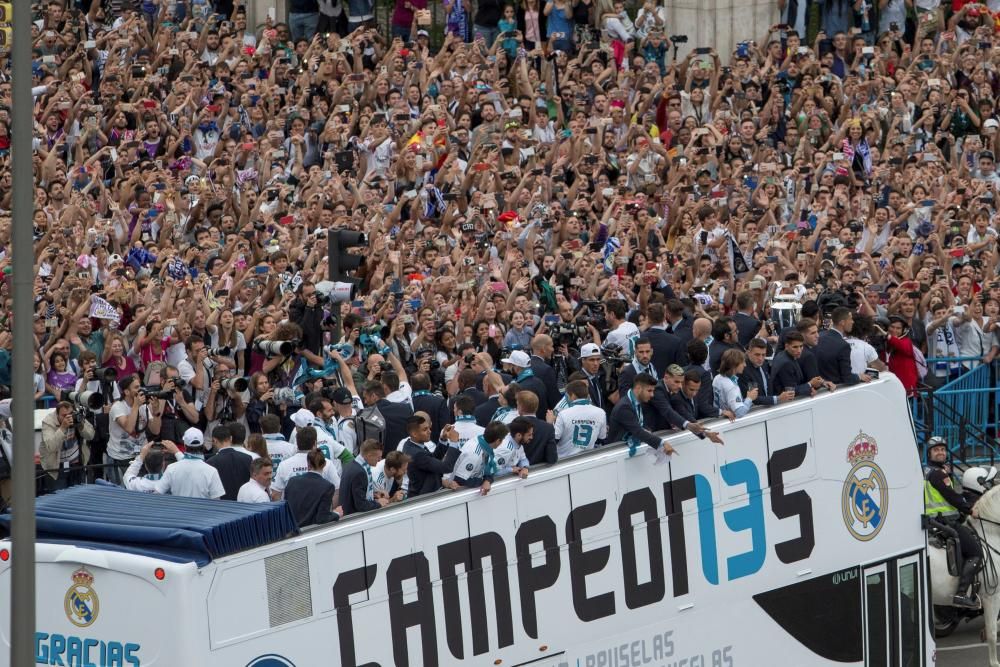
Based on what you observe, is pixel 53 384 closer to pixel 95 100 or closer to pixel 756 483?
pixel 756 483

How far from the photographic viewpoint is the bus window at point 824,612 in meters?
14.6

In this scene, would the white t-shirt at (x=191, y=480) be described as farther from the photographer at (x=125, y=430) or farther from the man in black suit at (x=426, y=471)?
the photographer at (x=125, y=430)

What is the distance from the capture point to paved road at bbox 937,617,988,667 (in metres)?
17.5

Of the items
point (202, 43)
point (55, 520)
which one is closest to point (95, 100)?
point (202, 43)

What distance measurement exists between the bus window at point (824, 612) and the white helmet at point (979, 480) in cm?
340

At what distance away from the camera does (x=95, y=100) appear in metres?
26.0

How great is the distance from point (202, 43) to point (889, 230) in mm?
9849

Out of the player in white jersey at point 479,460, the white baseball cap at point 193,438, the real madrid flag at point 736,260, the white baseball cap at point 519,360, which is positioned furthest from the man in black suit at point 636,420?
the real madrid flag at point 736,260

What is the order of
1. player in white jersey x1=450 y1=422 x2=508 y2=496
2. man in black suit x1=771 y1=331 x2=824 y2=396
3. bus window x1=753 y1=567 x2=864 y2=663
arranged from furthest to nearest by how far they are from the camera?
man in black suit x1=771 y1=331 x2=824 y2=396 → bus window x1=753 y1=567 x2=864 y2=663 → player in white jersey x1=450 y1=422 x2=508 y2=496

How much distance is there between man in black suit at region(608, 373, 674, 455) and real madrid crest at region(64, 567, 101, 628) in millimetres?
3896

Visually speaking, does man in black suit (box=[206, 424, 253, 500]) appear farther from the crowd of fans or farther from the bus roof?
the bus roof

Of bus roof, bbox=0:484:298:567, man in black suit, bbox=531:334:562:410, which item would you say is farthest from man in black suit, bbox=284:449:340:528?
man in black suit, bbox=531:334:562:410

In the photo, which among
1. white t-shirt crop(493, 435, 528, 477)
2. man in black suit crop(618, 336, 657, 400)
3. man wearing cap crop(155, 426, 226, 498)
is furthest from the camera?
man in black suit crop(618, 336, 657, 400)

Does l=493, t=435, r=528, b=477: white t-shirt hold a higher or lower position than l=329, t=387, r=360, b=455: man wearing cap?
higher
